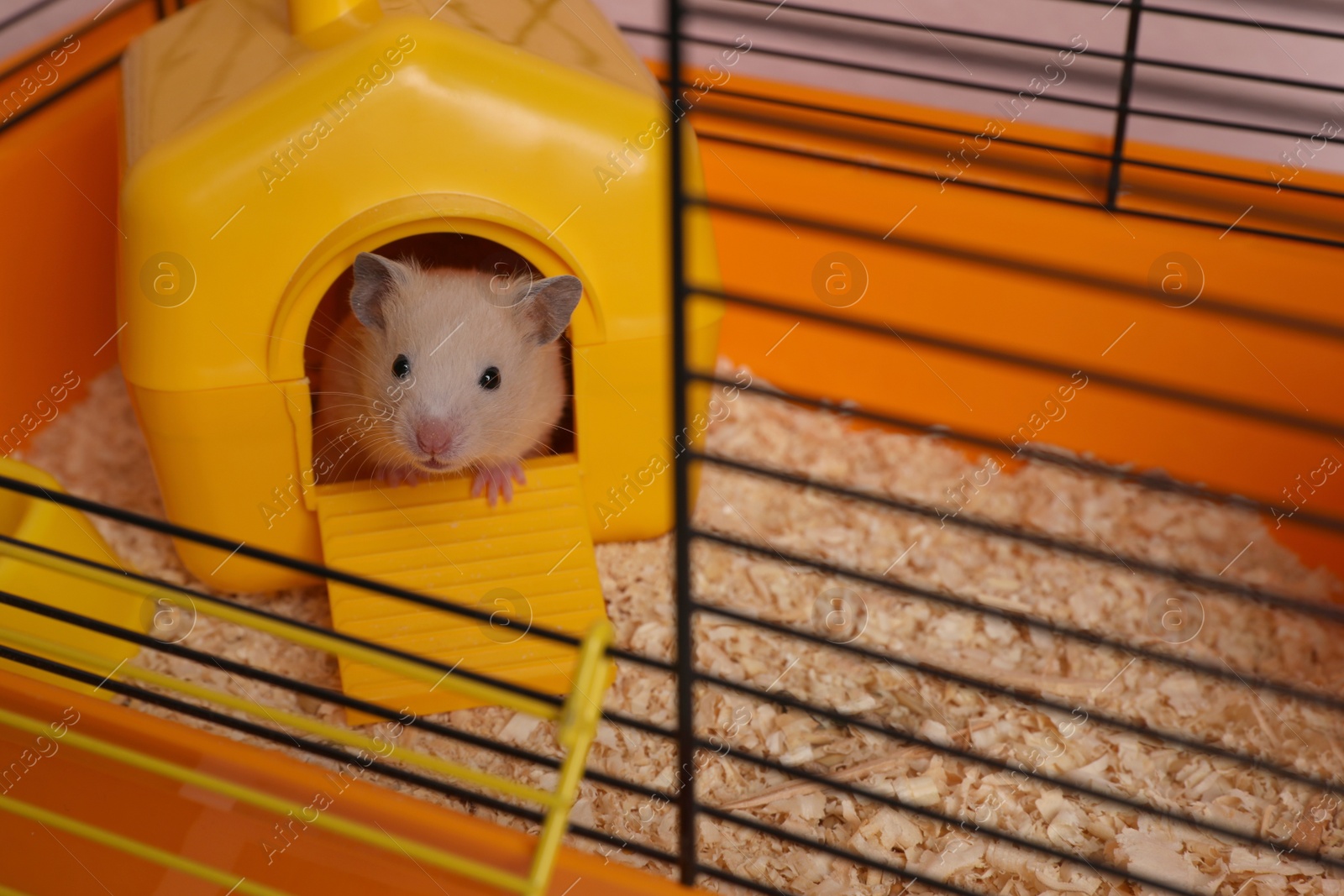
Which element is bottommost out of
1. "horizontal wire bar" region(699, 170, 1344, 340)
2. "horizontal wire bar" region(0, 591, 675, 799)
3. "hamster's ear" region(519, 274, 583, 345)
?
"horizontal wire bar" region(0, 591, 675, 799)

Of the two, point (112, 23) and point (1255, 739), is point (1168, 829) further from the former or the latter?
point (112, 23)

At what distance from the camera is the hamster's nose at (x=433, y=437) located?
210 cm

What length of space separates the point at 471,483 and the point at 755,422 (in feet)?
2.66

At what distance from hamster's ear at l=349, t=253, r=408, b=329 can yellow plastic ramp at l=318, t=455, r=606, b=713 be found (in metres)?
0.33

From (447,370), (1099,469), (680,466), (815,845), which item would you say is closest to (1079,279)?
(1099,469)

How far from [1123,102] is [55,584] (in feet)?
7.73

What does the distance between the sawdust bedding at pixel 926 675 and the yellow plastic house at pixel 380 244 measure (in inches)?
8.8

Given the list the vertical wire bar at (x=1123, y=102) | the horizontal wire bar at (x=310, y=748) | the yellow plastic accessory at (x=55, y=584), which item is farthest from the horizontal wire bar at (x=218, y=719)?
the vertical wire bar at (x=1123, y=102)

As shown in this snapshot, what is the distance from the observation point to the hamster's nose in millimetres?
2102

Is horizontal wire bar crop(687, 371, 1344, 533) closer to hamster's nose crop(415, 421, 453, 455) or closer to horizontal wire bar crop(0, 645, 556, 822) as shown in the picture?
horizontal wire bar crop(0, 645, 556, 822)

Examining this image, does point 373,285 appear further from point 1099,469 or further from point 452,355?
point 1099,469

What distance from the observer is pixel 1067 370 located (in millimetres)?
1188

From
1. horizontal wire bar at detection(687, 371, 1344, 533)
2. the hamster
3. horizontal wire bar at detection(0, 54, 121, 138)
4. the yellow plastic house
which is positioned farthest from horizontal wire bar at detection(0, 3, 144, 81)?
horizontal wire bar at detection(687, 371, 1344, 533)

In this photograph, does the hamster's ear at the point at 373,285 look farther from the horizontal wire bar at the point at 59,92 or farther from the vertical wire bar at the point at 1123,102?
the vertical wire bar at the point at 1123,102
